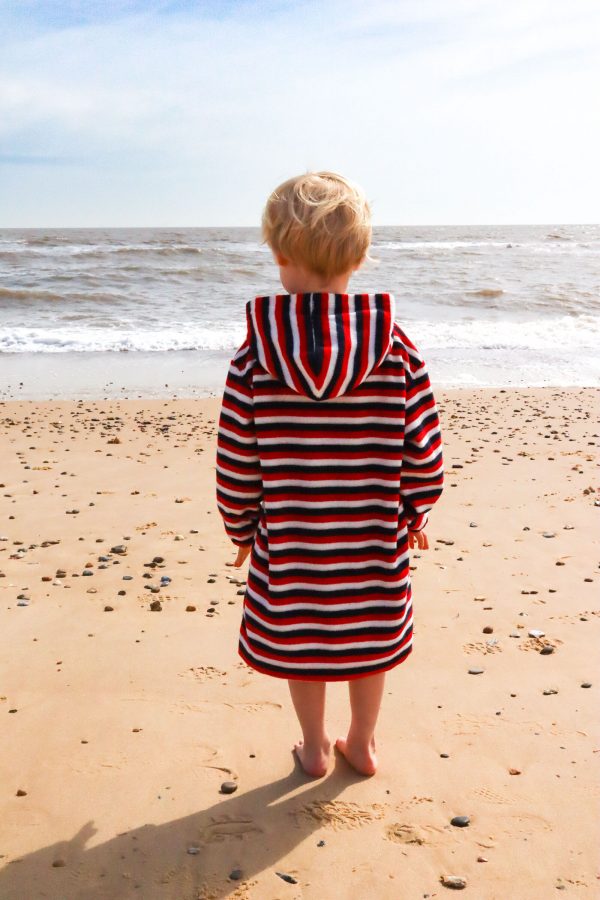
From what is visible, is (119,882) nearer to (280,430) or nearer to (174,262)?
(280,430)

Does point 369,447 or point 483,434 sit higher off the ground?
point 369,447

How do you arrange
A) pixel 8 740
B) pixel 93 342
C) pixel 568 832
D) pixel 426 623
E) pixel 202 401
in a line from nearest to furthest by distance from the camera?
pixel 568 832 → pixel 8 740 → pixel 426 623 → pixel 202 401 → pixel 93 342

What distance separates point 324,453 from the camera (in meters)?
2.00

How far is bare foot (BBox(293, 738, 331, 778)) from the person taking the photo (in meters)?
2.43

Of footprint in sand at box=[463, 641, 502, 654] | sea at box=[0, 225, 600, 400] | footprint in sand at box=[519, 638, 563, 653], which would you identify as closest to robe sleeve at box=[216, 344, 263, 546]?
footprint in sand at box=[463, 641, 502, 654]

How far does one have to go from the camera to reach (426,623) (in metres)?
3.47

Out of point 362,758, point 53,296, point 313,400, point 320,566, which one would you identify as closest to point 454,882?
point 362,758

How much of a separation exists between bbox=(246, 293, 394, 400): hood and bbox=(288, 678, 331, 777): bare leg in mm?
865

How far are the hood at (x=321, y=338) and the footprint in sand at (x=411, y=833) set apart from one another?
1.23 m

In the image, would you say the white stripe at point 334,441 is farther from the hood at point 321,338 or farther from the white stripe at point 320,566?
the white stripe at point 320,566

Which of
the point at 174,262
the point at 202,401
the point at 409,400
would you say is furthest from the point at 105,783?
the point at 174,262

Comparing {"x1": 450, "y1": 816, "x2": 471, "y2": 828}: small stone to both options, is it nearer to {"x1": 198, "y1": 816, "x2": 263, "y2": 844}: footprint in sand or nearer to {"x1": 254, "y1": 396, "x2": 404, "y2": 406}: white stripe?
{"x1": 198, "y1": 816, "x2": 263, "y2": 844}: footprint in sand

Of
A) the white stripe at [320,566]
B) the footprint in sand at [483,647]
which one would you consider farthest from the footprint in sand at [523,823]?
the footprint in sand at [483,647]

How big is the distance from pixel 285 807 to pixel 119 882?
1.67 feet
